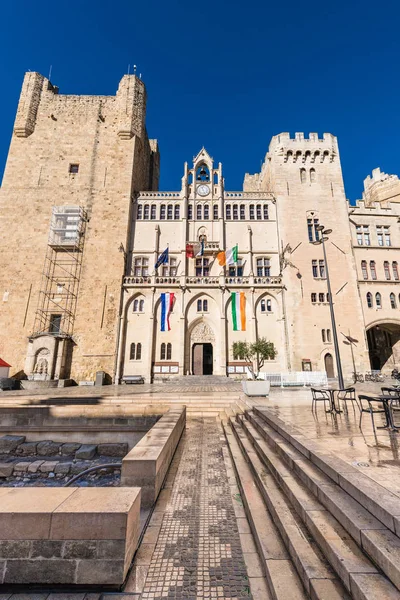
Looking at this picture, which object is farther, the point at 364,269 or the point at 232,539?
the point at 364,269

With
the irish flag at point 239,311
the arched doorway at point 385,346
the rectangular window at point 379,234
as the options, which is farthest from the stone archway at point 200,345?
the rectangular window at point 379,234

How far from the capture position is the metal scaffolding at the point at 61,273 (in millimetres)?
23156

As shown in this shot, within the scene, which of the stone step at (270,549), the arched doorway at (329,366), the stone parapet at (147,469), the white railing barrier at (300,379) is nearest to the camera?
the stone step at (270,549)

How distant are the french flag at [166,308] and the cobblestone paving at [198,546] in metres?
18.3

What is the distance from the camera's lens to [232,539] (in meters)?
3.18

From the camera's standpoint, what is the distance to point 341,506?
281cm

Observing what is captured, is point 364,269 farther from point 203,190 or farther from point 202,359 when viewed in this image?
point 203,190

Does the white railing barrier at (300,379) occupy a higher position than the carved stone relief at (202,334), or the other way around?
the carved stone relief at (202,334)

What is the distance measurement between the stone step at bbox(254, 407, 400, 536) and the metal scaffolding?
878 inches

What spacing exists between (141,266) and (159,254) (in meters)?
2.06

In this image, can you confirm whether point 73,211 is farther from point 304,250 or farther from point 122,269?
point 304,250

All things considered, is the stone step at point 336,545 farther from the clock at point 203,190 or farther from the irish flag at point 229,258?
the clock at point 203,190

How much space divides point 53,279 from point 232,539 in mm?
25234

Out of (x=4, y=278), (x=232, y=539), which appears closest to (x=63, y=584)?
(x=232, y=539)
